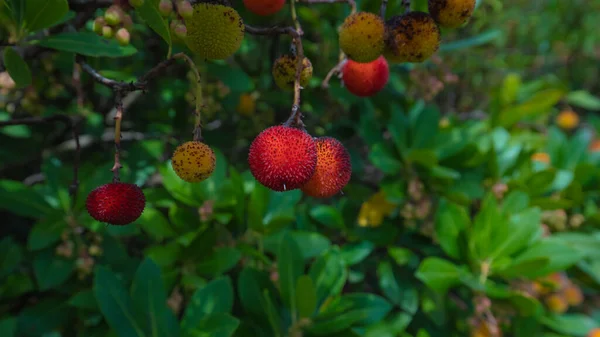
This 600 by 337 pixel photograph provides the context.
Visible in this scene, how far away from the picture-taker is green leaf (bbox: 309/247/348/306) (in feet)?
4.05

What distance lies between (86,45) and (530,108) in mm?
1698

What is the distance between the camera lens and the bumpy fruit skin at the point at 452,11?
82 centimetres

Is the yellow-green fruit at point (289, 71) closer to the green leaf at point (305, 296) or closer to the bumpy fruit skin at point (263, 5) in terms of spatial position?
the bumpy fruit skin at point (263, 5)

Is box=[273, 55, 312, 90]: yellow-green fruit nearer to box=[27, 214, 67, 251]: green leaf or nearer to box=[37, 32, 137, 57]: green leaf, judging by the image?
box=[37, 32, 137, 57]: green leaf

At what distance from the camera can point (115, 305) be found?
43.9 inches

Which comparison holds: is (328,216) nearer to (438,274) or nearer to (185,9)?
(438,274)

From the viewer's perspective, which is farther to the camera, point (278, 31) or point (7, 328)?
point (7, 328)

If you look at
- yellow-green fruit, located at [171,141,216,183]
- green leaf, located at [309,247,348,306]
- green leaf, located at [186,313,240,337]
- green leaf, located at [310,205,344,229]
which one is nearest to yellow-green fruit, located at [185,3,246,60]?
yellow-green fruit, located at [171,141,216,183]

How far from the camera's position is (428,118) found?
158cm

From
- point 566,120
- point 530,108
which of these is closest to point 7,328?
point 530,108

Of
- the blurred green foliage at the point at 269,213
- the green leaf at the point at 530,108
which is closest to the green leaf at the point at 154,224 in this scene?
the blurred green foliage at the point at 269,213

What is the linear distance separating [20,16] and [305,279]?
0.73 m

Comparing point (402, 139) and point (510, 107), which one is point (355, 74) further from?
point (510, 107)

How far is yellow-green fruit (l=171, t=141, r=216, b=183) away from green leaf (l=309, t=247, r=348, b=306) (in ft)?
1.82
